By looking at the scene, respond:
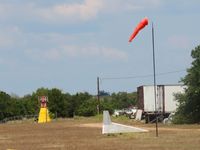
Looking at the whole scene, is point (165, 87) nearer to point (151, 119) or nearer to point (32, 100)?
point (151, 119)

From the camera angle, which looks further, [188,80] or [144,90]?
[144,90]

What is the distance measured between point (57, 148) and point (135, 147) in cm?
315

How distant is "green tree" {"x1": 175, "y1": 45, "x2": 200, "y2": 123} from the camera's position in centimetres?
4916

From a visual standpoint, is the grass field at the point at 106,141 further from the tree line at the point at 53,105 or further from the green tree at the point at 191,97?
the tree line at the point at 53,105

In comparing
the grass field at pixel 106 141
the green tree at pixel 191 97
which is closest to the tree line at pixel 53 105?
the green tree at pixel 191 97

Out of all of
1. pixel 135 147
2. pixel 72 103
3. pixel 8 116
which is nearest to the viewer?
pixel 135 147

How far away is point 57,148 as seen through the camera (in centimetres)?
2303

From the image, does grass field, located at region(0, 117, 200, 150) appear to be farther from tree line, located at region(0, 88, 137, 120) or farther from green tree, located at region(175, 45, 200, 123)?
tree line, located at region(0, 88, 137, 120)

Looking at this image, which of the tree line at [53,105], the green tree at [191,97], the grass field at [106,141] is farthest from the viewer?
the tree line at [53,105]

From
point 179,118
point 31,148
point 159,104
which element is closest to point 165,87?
point 159,104

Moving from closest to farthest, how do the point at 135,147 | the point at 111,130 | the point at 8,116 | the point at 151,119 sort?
the point at 135,147, the point at 111,130, the point at 151,119, the point at 8,116

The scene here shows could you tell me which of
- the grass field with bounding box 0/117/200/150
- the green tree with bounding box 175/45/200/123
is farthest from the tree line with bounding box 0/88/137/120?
the grass field with bounding box 0/117/200/150

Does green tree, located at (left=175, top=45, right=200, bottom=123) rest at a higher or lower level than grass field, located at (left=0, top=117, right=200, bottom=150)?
higher

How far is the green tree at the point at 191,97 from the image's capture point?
49.2 m
